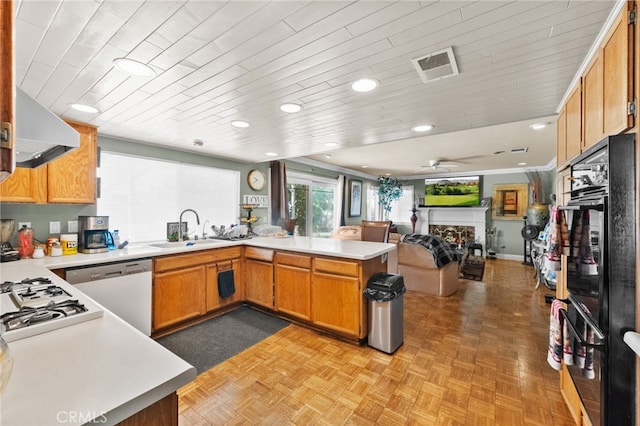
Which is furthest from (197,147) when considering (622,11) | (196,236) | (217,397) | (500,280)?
(500,280)

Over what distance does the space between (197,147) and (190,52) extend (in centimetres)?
234

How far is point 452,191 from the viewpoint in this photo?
7.52m

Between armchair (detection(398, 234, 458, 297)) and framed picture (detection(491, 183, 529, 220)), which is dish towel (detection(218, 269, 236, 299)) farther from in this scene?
framed picture (detection(491, 183, 529, 220))

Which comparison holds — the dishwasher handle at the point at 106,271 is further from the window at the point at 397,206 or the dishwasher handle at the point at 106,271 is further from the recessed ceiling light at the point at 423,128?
the window at the point at 397,206

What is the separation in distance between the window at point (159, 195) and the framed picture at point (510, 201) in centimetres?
655

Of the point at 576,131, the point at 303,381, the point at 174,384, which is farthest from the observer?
the point at 303,381

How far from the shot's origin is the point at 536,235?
5113mm

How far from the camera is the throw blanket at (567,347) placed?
48.4 inches

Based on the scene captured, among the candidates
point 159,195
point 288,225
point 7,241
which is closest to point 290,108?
point 159,195

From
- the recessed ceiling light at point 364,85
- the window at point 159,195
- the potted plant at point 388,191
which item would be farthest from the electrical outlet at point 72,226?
the potted plant at point 388,191

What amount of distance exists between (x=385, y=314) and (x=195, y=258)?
6.97 ft

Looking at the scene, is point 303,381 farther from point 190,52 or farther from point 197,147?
point 197,147

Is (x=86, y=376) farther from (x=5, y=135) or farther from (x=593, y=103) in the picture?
(x=593, y=103)

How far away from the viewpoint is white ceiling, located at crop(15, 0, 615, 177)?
43.9 inches
